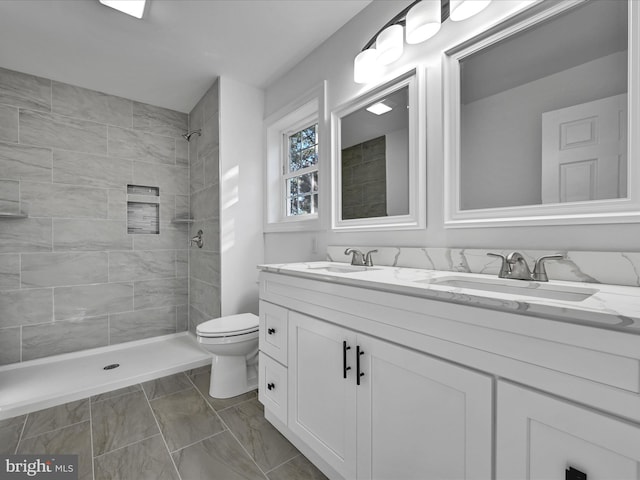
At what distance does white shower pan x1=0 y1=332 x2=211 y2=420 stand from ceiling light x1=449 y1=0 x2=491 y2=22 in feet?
9.36

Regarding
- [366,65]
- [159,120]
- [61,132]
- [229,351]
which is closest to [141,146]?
[159,120]

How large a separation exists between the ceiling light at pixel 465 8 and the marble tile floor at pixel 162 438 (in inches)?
81.0

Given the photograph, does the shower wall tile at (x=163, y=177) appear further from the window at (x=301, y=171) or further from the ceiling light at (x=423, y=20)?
the ceiling light at (x=423, y=20)

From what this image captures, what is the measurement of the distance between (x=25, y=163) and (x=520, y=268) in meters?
3.52

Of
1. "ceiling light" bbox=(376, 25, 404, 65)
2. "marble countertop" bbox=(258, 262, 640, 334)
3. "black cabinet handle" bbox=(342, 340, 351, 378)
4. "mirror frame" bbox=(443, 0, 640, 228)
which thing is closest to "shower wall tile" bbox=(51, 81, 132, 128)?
"ceiling light" bbox=(376, 25, 404, 65)

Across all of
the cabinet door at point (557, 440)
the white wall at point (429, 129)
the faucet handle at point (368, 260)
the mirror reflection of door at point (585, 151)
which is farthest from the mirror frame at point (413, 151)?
the cabinet door at point (557, 440)

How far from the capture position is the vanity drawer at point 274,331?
153 cm

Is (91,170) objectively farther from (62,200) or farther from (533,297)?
(533,297)

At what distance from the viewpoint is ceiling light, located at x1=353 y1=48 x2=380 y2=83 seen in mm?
1589

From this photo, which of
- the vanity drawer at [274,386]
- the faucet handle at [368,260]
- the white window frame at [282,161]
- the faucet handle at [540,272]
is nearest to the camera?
the faucet handle at [540,272]

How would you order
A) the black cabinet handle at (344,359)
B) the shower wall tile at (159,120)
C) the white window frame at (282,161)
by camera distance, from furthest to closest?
the shower wall tile at (159,120) < the white window frame at (282,161) < the black cabinet handle at (344,359)

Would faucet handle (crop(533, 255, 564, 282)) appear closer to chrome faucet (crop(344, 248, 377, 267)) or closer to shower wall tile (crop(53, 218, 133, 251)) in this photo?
chrome faucet (crop(344, 248, 377, 267))

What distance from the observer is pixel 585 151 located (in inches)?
40.4

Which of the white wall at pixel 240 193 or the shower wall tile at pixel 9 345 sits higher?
the white wall at pixel 240 193
